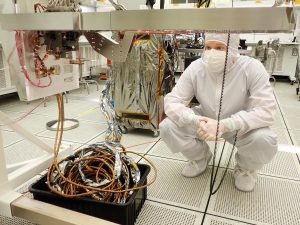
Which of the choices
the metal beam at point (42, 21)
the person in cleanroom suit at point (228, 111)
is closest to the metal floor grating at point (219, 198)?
the person in cleanroom suit at point (228, 111)

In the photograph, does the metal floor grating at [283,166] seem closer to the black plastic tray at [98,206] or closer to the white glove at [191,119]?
the white glove at [191,119]

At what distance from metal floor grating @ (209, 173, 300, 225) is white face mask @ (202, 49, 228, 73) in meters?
0.76

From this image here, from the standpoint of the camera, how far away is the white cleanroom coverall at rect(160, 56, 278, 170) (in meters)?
1.44

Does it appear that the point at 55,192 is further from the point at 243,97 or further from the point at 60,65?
the point at 243,97

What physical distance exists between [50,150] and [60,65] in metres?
0.62

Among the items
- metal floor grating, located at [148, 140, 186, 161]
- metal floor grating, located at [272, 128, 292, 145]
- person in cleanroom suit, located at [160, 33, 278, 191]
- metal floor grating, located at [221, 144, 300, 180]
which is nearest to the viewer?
person in cleanroom suit, located at [160, 33, 278, 191]

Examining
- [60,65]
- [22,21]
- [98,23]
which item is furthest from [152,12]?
[60,65]

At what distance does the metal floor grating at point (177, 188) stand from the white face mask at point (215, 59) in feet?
2.45

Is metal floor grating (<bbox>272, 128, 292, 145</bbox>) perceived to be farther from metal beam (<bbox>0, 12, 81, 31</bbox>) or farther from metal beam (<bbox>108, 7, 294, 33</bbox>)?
metal beam (<bbox>0, 12, 81, 31</bbox>)

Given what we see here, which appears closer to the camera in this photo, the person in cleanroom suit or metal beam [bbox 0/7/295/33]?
metal beam [bbox 0/7/295/33]

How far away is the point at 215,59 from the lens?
149 centimetres

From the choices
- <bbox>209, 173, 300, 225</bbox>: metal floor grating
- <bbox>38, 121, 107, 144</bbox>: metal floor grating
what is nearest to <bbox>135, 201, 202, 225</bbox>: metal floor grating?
<bbox>209, 173, 300, 225</bbox>: metal floor grating

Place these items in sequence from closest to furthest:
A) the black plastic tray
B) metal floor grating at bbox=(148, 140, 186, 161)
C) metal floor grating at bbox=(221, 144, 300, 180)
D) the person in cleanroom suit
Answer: the black plastic tray < the person in cleanroom suit < metal floor grating at bbox=(221, 144, 300, 180) < metal floor grating at bbox=(148, 140, 186, 161)

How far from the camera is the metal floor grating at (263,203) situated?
1378 millimetres
